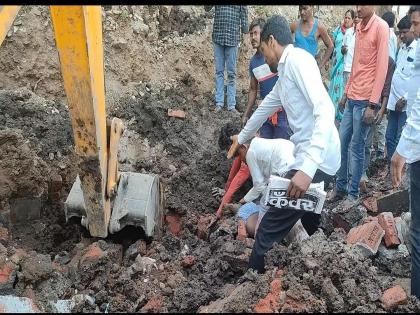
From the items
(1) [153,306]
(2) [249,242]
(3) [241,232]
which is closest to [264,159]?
(2) [249,242]

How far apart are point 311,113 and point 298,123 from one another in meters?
0.13

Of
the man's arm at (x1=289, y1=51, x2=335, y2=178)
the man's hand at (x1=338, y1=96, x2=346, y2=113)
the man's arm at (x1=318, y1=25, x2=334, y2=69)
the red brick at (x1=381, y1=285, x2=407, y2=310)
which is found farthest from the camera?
the man's arm at (x1=318, y1=25, x2=334, y2=69)

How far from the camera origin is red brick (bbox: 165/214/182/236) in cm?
559

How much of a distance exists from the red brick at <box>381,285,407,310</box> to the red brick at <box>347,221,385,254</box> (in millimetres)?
835

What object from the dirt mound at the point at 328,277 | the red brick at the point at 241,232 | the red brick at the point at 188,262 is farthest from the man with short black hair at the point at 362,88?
the red brick at the point at 188,262

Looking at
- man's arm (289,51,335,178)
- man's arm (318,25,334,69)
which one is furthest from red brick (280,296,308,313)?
man's arm (318,25,334,69)

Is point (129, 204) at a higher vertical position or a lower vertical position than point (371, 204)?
higher

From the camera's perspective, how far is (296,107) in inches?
152

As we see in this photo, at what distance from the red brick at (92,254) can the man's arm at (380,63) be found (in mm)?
→ 3219

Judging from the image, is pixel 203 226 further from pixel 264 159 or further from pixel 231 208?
pixel 264 159

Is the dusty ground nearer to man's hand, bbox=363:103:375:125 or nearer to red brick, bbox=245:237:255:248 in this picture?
red brick, bbox=245:237:255:248

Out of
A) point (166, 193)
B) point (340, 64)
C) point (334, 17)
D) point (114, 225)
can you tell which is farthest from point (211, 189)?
point (334, 17)

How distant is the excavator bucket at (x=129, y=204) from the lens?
4.51 metres

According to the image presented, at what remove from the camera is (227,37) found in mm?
7988
